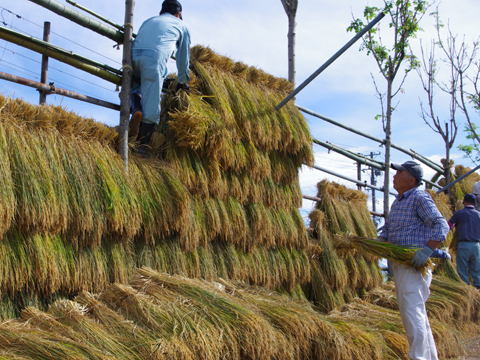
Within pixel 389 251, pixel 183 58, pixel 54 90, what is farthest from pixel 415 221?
pixel 54 90

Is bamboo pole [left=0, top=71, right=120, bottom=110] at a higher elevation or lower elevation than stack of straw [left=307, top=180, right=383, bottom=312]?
higher

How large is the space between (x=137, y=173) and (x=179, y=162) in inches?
16.4

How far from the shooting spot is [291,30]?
5.64 m

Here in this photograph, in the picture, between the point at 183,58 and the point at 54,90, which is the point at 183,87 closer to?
the point at 183,58

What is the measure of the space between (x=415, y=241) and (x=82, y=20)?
294 centimetres

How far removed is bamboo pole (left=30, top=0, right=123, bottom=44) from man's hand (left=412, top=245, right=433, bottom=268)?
268cm

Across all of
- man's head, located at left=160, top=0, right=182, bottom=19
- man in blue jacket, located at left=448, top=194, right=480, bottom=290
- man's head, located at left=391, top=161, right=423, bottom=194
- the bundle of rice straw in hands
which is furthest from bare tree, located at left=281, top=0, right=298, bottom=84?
man in blue jacket, located at left=448, top=194, right=480, bottom=290

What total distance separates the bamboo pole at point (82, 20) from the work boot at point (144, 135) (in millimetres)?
667

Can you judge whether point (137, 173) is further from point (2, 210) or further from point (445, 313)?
point (445, 313)

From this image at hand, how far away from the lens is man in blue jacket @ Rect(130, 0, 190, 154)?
131 inches

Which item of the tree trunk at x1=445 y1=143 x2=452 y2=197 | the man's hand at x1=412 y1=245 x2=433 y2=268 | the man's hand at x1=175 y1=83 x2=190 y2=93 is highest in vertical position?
the tree trunk at x1=445 y1=143 x2=452 y2=197

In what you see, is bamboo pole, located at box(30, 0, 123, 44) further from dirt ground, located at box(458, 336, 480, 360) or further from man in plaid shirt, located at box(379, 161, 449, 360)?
dirt ground, located at box(458, 336, 480, 360)

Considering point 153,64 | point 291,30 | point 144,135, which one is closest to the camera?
point 153,64

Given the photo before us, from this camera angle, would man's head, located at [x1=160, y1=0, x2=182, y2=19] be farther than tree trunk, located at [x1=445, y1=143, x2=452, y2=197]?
No
